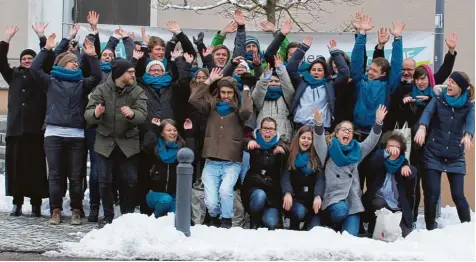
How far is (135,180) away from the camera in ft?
28.6

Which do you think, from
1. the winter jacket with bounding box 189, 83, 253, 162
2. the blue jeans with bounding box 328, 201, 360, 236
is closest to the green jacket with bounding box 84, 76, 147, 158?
the winter jacket with bounding box 189, 83, 253, 162

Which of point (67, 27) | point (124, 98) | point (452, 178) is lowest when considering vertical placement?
point (452, 178)

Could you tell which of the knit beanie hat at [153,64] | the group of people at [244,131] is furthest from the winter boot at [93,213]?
the knit beanie hat at [153,64]

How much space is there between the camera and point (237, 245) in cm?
749

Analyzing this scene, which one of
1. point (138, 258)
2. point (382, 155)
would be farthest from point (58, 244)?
point (382, 155)

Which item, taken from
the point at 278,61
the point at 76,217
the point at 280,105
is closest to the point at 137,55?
the point at 278,61

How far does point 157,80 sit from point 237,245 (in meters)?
2.42

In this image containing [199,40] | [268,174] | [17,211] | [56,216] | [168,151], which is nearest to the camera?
[268,174]

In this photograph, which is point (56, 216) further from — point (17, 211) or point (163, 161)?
point (163, 161)

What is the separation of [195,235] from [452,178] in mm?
2999

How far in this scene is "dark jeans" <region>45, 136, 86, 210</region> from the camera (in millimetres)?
8883

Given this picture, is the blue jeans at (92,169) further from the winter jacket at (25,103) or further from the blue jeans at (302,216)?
the blue jeans at (302,216)

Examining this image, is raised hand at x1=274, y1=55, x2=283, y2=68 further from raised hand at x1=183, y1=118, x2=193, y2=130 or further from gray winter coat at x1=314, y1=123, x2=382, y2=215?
raised hand at x1=183, y1=118, x2=193, y2=130

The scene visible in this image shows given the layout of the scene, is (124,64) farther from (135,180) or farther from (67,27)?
(67,27)
